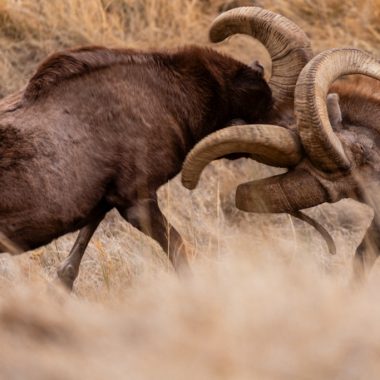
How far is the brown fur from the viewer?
21.8 ft

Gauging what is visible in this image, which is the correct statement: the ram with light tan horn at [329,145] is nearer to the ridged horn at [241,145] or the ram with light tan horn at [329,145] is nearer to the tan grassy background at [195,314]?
the ridged horn at [241,145]

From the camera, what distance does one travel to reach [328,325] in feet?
16.4

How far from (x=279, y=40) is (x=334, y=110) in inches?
24.2

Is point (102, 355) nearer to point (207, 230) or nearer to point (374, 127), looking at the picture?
point (374, 127)

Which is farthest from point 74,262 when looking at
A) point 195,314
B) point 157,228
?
point 195,314

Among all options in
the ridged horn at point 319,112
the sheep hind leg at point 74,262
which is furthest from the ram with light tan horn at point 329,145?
the sheep hind leg at point 74,262

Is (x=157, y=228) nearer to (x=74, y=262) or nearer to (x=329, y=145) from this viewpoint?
(x=74, y=262)

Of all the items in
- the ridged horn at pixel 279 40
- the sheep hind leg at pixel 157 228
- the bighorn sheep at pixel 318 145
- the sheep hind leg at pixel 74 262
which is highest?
the ridged horn at pixel 279 40

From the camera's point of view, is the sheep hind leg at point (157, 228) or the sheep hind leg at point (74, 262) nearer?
the sheep hind leg at point (157, 228)

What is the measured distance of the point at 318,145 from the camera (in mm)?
6699

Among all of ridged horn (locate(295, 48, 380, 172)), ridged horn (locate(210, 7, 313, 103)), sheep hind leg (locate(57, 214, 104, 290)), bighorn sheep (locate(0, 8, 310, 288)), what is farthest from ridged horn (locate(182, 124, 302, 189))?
sheep hind leg (locate(57, 214, 104, 290))

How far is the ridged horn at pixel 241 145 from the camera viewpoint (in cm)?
676

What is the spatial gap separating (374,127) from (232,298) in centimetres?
221

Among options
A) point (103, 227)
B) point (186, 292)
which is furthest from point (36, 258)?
point (186, 292)
